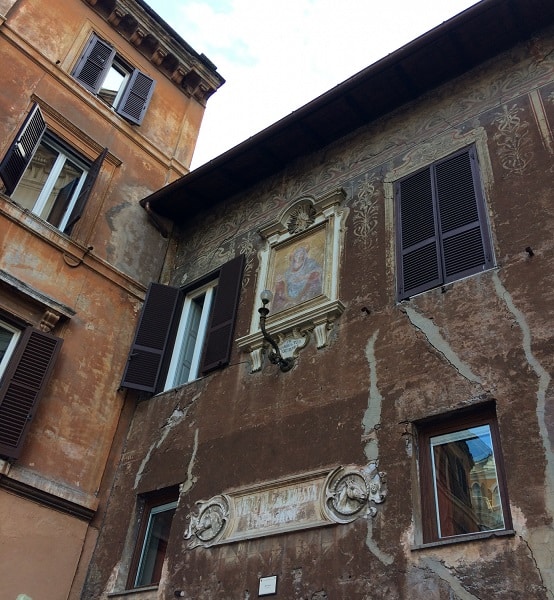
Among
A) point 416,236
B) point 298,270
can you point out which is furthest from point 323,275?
point 416,236

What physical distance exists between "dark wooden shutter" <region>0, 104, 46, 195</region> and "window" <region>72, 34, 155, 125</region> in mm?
1638

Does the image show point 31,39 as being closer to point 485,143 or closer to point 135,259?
point 135,259

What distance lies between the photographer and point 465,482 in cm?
521

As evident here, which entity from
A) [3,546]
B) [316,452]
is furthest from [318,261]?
[3,546]

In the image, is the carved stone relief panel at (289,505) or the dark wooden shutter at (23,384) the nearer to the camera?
the carved stone relief panel at (289,505)

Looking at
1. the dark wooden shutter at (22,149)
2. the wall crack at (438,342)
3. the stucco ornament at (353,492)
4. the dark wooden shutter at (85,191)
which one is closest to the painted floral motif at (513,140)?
the wall crack at (438,342)

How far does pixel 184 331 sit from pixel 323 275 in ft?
7.84

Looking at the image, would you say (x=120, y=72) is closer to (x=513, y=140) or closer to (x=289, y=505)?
(x=513, y=140)

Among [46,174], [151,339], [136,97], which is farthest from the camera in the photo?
[136,97]

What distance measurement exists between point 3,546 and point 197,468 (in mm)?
2134

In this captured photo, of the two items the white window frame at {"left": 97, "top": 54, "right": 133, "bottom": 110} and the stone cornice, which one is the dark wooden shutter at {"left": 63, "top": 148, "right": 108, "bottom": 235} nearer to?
the white window frame at {"left": 97, "top": 54, "right": 133, "bottom": 110}

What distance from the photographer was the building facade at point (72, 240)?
7297 millimetres

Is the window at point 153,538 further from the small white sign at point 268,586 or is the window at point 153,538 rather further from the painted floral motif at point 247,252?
the painted floral motif at point 247,252

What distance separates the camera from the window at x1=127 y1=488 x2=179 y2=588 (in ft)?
22.7
